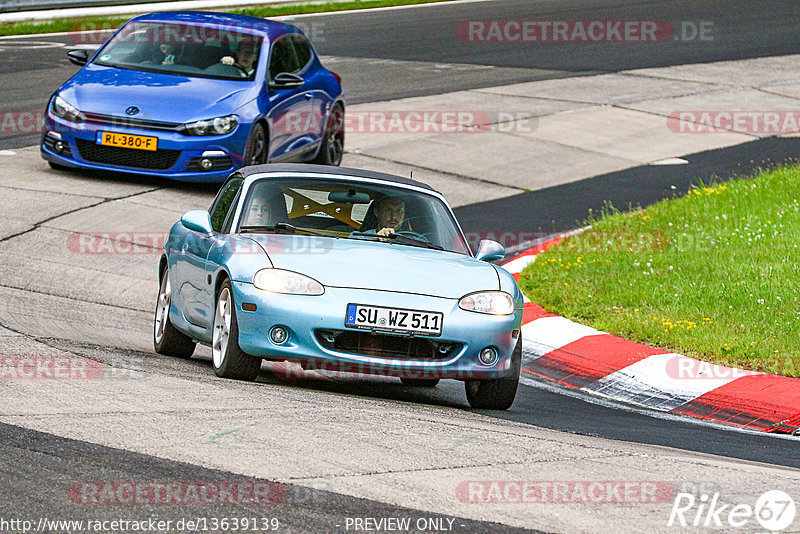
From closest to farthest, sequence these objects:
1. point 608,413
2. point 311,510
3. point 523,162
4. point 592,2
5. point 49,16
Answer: point 311,510 → point 608,413 → point 523,162 → point 49,16 → point 592,2

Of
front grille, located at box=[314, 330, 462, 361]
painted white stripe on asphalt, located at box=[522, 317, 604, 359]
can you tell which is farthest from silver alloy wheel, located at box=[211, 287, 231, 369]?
painted white stripe on asphalt, located at box=[522, 317, 604, 359]

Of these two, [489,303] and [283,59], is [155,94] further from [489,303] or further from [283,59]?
[489,303]

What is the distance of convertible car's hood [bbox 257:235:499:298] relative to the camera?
7.50 metres

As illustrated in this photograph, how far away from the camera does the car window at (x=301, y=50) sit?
16.2m

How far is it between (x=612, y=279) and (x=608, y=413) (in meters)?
3.29

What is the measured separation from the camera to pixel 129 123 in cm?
1396

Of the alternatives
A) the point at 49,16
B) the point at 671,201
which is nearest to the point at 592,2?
the point at 49,16

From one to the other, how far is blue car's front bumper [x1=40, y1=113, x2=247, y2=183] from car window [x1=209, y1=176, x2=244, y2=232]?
4.75 metres

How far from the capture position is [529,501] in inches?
208

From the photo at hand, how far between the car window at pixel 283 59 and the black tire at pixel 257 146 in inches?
33.3

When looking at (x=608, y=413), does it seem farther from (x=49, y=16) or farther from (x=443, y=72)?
(x=49, y=16)

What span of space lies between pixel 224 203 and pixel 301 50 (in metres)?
7.58

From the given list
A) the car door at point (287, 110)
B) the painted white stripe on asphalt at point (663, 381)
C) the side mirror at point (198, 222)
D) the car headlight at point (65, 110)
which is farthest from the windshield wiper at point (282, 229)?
the car door at point (287, 110)

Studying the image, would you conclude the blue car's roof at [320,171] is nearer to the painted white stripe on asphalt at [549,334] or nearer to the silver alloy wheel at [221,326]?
the silver alloy wheel at [221,326]
